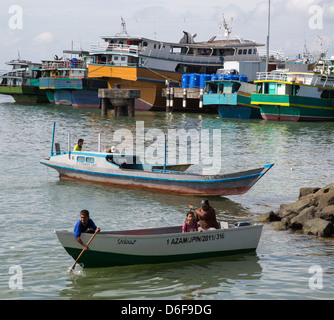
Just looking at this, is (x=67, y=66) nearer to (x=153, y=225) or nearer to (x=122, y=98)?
(x=122, y=98)

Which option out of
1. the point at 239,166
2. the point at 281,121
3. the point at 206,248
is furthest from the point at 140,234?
the point at 281,121

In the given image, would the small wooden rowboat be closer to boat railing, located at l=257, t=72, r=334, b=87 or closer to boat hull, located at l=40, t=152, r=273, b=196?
boat hull, located at l=40, t=152, r=273, b=196

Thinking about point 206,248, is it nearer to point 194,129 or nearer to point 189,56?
point 194,129

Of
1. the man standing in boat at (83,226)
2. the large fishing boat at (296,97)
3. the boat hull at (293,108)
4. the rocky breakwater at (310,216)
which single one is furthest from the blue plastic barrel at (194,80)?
the man standing in boat at (83,226)

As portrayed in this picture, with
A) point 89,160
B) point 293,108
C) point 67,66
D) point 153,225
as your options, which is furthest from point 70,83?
point 153,225

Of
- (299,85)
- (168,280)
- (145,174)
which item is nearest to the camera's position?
(168,280)

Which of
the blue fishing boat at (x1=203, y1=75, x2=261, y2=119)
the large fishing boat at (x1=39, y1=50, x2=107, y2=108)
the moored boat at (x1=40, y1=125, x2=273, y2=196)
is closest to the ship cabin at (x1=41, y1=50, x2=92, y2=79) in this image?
the large fishing boat at (x1=39, y1=50, x2=107, y2=108)

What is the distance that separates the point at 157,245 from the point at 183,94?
182 ft

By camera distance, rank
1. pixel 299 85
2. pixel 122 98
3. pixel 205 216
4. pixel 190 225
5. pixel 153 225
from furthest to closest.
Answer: pixel 122 98 → pixel 299 85 → pixel 153 225 → pixel 205 216 → pixel 190 225

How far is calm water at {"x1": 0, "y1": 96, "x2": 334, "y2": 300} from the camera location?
12.6m

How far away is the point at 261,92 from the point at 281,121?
12.7 feet

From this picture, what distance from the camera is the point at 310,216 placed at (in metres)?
17.3

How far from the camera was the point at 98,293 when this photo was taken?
12.4 m

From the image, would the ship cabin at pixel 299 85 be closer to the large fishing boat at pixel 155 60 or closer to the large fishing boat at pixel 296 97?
the large fishing boat at pixel 296 97
